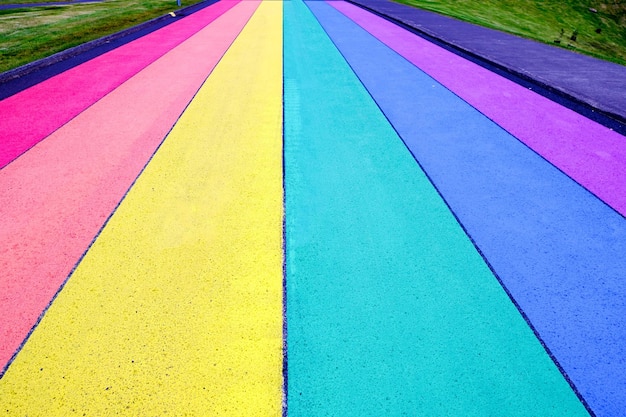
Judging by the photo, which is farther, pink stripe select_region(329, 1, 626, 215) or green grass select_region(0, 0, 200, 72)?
green grass select_region(0, 0, 200, 72)

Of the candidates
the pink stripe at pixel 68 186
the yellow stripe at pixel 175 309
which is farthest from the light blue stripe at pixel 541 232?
the pink stripe at pixel 68 186

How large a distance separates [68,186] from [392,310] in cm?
405

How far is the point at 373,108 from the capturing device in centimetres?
639

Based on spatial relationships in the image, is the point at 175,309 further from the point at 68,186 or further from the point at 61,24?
the point at 61,24

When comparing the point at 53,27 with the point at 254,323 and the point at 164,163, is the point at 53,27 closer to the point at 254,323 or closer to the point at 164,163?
the point at 164,163

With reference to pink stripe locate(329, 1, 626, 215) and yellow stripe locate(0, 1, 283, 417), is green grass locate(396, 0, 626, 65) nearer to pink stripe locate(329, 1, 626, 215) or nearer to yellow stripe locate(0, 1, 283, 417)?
pink stripe locate(329, 1, 626, 215)

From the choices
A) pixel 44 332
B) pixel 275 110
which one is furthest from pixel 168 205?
pixel 275 110

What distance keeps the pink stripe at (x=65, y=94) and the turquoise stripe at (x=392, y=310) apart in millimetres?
4055

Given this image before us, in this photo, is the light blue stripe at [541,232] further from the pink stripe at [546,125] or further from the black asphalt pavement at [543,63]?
the black asphalt pavement at [543,63]

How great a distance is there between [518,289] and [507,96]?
16.8ft

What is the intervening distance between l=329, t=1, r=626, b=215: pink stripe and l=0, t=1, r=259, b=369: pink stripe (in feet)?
18.2

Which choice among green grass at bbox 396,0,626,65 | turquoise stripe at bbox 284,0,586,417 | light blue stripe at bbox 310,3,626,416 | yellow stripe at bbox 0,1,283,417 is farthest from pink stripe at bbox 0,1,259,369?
green grass at bbox 396,0,626,65

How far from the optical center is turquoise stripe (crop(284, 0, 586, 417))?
2307 mm

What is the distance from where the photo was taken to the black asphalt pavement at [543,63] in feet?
21.2
